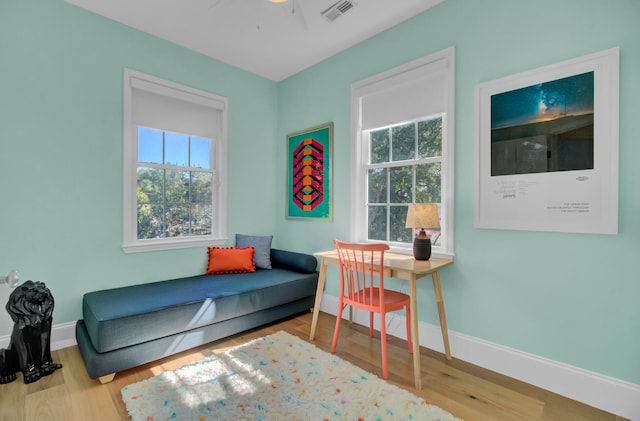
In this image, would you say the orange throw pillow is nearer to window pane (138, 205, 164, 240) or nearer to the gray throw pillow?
the gray throw pillow

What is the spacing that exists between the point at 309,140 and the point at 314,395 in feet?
8.84

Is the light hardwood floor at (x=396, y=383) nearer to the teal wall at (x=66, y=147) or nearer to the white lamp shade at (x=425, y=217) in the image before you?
the teal wall at (x=66, y=147)

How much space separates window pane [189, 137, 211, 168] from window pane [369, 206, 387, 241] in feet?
6.49

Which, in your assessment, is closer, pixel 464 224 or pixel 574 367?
pixel 574 367

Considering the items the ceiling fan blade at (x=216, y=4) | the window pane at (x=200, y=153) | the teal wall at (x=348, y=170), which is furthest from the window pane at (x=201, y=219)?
the ceiling fan blade at (x=216, y=4)

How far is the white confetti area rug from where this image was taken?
5.59 ft

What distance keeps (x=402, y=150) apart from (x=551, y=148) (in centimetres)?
117

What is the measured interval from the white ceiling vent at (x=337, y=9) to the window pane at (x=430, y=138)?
1.15 metres

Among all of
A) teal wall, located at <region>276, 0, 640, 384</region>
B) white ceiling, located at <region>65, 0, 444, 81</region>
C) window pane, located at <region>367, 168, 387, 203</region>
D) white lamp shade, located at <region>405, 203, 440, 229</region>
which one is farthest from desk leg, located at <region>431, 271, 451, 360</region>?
white ceiling, located at <region>65, 0, 444, 81</region>

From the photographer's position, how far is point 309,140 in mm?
3678

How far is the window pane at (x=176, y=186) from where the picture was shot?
3.22 meters

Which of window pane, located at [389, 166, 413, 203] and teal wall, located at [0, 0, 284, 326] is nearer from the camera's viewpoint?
teal wall, located at [0, 0, 284, 326]

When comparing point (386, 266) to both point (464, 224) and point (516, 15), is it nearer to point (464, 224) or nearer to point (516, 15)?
point (464, 224)

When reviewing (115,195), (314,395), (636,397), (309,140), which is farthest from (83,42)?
(636,397)
